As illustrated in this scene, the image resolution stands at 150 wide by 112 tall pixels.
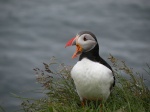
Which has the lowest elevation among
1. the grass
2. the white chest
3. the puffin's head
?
the grass

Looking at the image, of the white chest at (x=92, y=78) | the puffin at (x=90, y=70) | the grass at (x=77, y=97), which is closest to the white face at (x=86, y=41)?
the puffin at (x=90, y=70)

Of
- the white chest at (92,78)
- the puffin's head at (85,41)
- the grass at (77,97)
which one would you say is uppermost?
the puffin's head at (85,41)

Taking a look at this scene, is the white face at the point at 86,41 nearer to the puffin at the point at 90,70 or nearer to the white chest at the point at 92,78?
the puffin at the point at 90,70

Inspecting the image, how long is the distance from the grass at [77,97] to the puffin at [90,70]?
209 millimetres

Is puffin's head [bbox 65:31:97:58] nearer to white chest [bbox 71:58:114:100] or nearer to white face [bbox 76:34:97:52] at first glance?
white face [bbox 76:34:97:52]

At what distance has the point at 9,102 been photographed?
13.0 m

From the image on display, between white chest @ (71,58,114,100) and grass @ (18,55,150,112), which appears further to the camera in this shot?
grass @ (18,55,150,112)

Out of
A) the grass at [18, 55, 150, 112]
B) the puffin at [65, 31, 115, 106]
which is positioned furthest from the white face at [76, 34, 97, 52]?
the grass at [18, 55, 150, 112]

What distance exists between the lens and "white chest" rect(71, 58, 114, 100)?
614 centimetres

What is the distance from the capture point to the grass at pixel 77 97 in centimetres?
628

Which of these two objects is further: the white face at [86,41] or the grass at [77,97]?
the grass at [77,97]

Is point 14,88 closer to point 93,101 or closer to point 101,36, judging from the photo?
point 101,36

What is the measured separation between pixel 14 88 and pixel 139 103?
8.63 m

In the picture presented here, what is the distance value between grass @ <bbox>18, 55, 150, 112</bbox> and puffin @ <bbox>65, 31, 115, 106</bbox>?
0.21 metres
